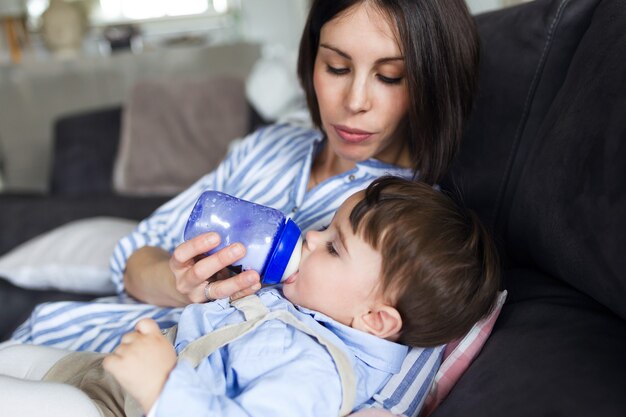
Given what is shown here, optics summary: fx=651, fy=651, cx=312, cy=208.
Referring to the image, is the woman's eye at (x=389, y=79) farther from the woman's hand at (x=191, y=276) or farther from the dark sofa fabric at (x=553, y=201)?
the woman's hand at (x=191, y=276)

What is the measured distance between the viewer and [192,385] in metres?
0.87

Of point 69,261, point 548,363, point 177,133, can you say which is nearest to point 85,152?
point 177,133

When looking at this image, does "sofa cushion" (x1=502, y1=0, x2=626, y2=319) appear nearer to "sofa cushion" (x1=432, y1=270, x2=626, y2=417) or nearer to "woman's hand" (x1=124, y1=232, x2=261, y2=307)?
"sofa cushion" (x1=432, y1=270, x2=626, y2=417)

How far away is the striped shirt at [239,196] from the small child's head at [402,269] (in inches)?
9.6

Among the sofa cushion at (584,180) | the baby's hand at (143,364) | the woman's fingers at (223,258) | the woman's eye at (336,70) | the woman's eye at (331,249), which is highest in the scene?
the woman's eye at (336,70)

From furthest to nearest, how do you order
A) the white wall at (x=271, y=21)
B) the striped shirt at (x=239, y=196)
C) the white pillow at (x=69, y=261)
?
the white wall at (x=271, y=21) → the white pillow at (x=69, y=261) → the striped shirt at (x=239, y=196)

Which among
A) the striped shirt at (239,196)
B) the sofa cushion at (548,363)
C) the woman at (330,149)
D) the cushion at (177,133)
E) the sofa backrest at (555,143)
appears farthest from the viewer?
the cushion at (177,133)

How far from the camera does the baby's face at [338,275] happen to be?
40.9 inches

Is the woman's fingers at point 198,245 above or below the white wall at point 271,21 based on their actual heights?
below

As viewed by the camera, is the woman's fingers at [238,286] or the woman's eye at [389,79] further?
the woman's eye at [389,79]

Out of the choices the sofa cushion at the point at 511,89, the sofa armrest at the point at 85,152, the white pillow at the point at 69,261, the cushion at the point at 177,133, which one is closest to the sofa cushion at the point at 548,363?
the sofa cushion at the point at 511,89

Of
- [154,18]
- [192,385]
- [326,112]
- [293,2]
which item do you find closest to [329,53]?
[326,112]

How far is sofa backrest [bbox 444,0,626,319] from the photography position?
908mm

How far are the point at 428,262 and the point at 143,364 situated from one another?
1.46 ft
